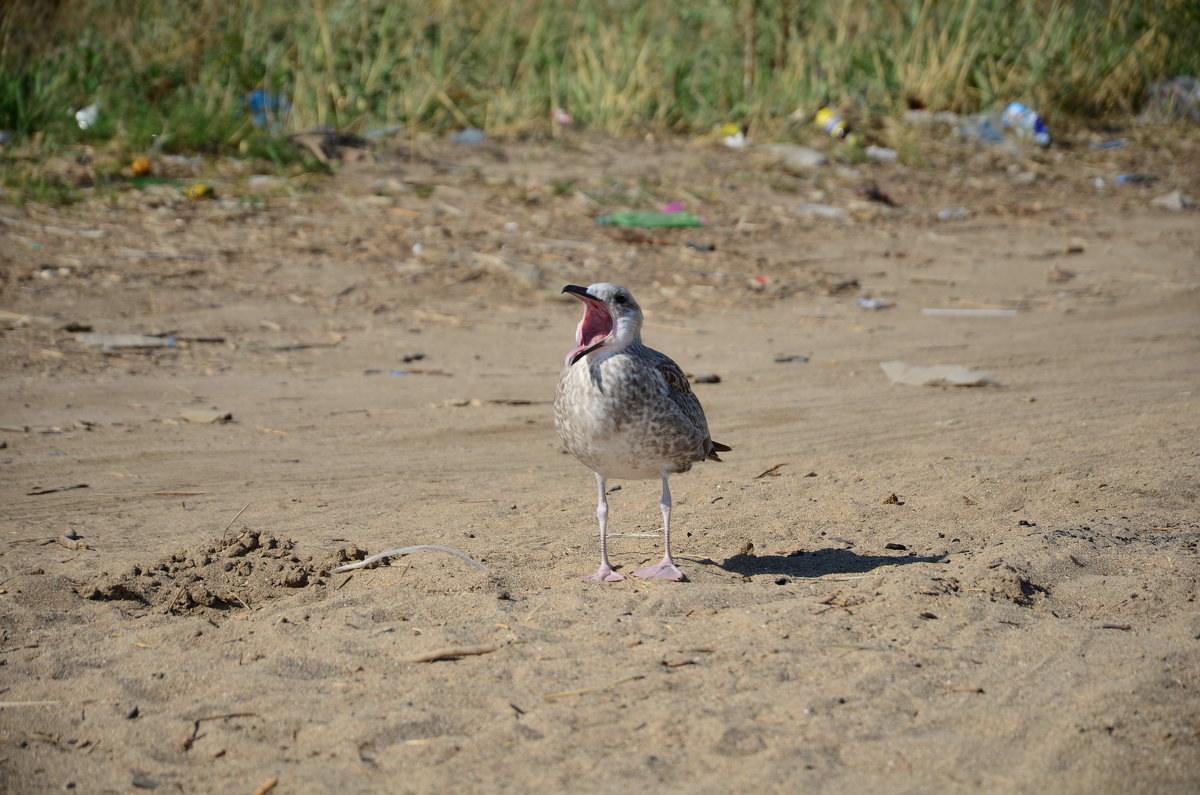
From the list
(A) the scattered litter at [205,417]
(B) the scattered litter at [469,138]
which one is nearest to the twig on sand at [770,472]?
(A) the scattered litter at [205,417]

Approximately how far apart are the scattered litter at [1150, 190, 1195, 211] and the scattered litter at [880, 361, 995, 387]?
6987 mm

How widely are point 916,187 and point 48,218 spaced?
922 cm

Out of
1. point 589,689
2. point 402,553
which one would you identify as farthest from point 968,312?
point 589,689

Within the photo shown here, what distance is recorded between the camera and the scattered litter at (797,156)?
13711 millimetres

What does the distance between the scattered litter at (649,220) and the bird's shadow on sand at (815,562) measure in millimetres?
6940

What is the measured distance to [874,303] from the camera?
10.3 meters

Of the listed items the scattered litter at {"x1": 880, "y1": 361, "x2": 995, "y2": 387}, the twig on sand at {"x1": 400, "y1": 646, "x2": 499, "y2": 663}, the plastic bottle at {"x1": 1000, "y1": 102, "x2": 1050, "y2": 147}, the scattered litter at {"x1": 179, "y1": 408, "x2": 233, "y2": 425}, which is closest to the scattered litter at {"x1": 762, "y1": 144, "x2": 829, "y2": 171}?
the plastic bottle at {"x1": 1000, "y1": 102, "x2": 1050, "y2": 147}

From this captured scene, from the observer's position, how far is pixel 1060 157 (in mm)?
15164

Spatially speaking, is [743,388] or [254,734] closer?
[254,734]

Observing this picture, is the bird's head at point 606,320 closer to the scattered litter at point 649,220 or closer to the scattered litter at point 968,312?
the scattered litter at point 968,312

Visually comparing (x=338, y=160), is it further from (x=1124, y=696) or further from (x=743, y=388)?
(x=1124, y=696)

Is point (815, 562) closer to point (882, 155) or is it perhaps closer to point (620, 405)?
point (620, 405)

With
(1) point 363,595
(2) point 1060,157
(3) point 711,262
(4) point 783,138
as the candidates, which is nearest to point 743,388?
(3) point 711,262

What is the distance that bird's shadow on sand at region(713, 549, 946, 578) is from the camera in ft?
16.3
